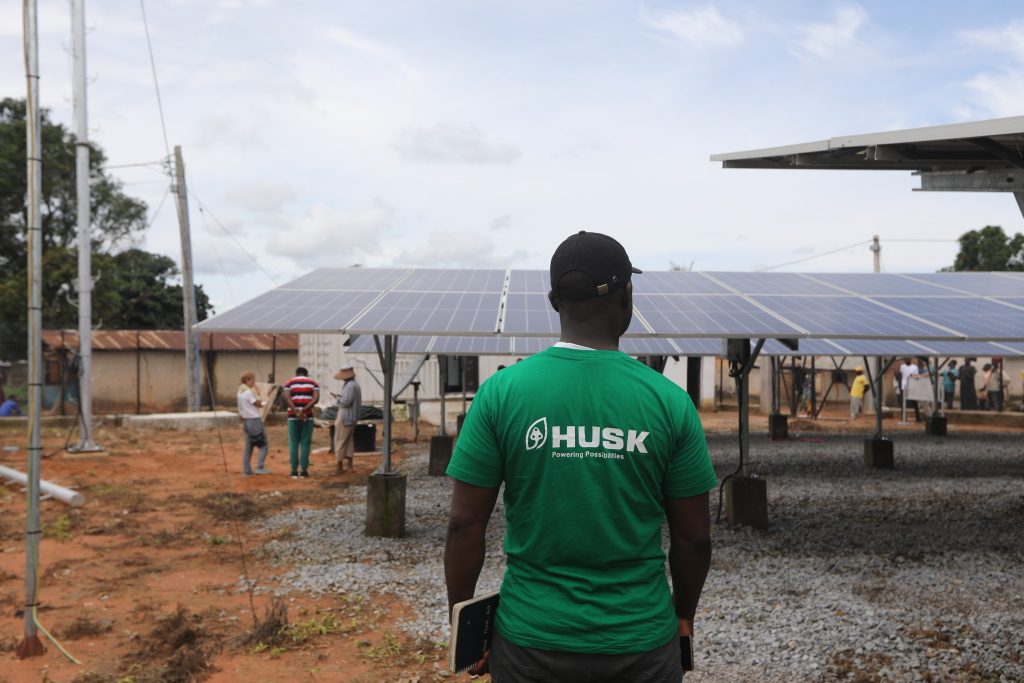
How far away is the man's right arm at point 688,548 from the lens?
2.53 m

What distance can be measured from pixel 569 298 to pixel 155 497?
1281 centimetres

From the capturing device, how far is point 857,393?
93.8 ft

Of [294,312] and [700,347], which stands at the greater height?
[294,312]

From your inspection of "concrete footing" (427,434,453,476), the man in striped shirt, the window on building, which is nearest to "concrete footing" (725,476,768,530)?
"concrete footing" (427,434,453,476)

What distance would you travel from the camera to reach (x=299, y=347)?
31.7m

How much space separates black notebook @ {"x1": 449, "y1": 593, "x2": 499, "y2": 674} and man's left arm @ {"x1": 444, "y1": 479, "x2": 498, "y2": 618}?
0.05 m

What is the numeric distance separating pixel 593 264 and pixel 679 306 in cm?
820

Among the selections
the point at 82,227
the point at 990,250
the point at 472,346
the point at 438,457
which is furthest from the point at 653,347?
the point at 990,250

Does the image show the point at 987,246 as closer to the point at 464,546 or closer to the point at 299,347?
the point at 299,347

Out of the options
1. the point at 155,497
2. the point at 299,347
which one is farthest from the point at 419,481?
the point at 299,347

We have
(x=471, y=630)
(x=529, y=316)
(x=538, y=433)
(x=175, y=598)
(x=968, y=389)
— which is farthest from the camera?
(x=968, y=389)

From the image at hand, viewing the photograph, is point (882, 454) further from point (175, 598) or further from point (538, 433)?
point (538, 433)

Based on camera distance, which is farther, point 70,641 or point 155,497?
point 155,497

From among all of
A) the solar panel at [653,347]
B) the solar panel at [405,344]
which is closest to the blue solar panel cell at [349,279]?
the solar panel at [405,344]
